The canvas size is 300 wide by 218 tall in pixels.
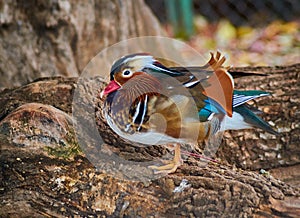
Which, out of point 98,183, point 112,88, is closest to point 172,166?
point 98,183

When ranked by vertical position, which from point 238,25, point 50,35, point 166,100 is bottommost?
point 166,100

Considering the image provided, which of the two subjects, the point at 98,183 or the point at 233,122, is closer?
the point at 98,183

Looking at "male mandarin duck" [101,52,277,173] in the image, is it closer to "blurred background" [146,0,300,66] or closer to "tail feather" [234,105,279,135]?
"tail feather" [234,105,279,135]

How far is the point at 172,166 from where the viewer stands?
1.79m

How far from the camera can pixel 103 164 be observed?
179 cm

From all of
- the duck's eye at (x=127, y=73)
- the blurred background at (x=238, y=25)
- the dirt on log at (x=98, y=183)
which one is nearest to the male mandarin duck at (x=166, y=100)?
the duck's eye at (x=127, y=73)

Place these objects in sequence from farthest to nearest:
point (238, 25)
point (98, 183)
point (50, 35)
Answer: point (238, 25), point (50, 35), point (98, 183)

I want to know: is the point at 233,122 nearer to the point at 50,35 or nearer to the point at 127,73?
the point at 127,73

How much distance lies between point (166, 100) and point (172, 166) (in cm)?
25

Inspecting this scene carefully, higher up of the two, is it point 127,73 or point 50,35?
point 50,35

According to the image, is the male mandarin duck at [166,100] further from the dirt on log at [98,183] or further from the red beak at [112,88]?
the dirt on log at [98,183]

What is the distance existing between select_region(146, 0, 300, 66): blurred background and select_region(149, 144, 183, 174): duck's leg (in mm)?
3025

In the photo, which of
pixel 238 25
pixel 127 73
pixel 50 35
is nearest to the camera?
pixel 127 73

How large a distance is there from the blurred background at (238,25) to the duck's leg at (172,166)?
9.93 ft
